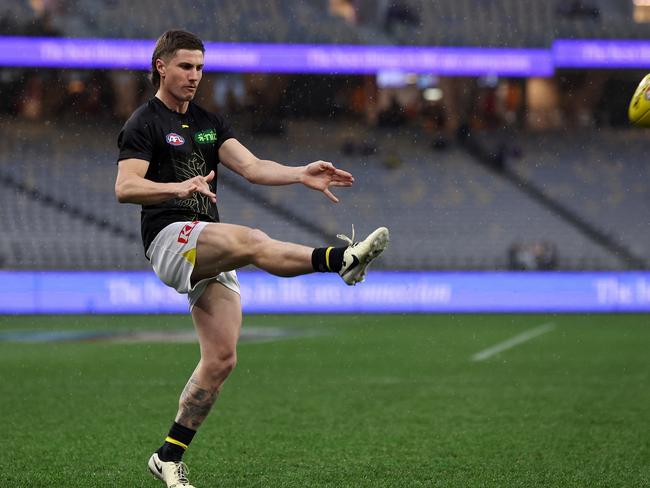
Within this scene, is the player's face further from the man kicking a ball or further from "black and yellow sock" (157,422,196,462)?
"black and yellow sock" (157,422,196,462)

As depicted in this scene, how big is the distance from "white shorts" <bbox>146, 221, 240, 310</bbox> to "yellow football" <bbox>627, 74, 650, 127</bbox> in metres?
2.63

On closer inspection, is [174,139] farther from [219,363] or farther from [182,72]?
[219,363]

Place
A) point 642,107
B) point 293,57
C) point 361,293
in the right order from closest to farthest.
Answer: point 642,107 → point 361,293 → point 293,57

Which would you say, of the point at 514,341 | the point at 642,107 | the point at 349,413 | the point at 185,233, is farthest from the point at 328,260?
the point at 514,341

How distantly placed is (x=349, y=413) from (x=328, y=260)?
3.65m

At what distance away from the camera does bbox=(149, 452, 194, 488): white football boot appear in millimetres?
5020

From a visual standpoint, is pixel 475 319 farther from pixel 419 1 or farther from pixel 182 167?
pixel 182 167

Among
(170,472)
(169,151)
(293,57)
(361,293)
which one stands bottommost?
(361,293)

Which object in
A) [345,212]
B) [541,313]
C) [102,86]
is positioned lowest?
[541,313]

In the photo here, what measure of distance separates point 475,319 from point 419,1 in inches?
340

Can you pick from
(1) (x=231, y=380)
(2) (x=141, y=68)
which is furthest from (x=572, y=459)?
(2) (x=141, y=68)

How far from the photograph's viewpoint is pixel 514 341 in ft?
44.8

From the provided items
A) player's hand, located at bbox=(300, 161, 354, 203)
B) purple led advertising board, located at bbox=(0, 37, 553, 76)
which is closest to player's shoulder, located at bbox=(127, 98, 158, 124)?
player's hand, located at bbox=(300, 161, 354, 203)

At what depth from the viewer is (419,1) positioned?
76.1ft
